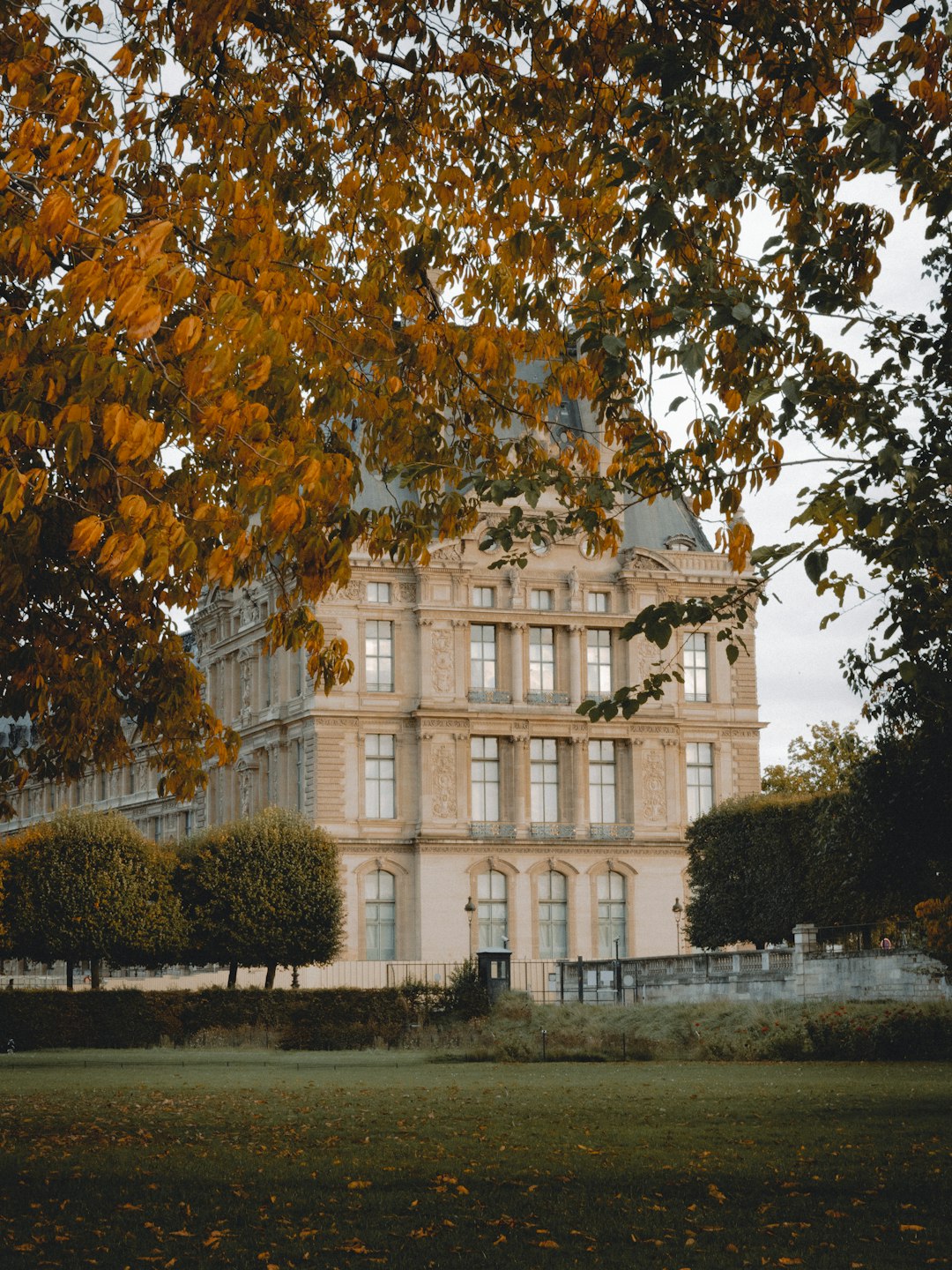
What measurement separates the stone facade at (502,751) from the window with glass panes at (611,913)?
0.24ft

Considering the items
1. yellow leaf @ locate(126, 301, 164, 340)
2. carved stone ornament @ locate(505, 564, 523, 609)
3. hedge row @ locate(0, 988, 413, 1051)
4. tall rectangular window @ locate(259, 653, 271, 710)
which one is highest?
carved stone ornament @ locate(505, 564, 523, 609)

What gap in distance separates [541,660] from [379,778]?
7.25m

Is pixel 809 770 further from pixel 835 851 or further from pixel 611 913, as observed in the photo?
pixel 835 851

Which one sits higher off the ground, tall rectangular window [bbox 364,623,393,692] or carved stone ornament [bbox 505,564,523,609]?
carved stone ornament [bbox 505,564,523,609]

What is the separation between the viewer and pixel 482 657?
59188 millimetres

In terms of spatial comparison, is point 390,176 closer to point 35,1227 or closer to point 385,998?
point 35,1227

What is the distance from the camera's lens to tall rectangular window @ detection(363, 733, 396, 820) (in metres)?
57.0

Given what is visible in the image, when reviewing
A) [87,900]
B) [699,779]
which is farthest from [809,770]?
[87,900]

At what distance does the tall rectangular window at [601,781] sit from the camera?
196ft

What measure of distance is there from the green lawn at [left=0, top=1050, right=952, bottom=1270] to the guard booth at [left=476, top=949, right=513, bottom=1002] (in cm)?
1431

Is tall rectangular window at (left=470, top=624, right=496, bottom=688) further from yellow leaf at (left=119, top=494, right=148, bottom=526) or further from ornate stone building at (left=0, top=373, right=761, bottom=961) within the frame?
yellow leaf at (left=119, top=494, right=148, bottom=526)

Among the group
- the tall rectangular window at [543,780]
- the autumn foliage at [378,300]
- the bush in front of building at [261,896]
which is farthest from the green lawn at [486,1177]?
the tall rectangular window at [543,780]

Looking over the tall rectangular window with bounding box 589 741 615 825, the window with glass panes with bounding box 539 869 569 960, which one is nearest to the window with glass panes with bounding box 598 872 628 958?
the window with glass panes with bounding box 539 869 569 960

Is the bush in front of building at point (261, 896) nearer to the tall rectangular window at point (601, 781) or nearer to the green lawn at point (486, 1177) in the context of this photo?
the tall rectangular window at point (601, 781)
